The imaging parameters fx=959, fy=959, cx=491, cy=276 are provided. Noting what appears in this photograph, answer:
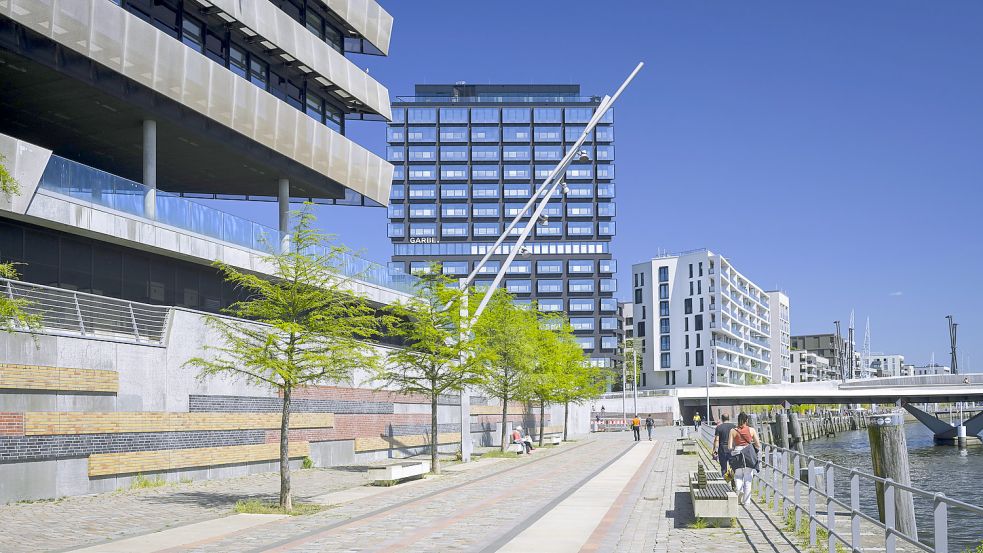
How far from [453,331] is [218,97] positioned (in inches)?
455

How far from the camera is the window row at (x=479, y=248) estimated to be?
448ft

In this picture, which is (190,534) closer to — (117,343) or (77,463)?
(77,463)

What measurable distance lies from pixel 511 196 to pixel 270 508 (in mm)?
120106

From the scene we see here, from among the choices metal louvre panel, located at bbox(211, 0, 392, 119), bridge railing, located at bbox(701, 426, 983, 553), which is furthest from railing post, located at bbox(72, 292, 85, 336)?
bridge railing, located at bbox(701, 426, 983, 553)

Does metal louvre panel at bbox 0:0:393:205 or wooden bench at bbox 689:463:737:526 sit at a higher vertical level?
metal louvre panel at bbox 0:0:393:205

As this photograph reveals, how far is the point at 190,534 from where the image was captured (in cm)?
1612

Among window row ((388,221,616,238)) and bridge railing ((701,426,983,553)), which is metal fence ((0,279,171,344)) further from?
window row ((388,221,616,238))

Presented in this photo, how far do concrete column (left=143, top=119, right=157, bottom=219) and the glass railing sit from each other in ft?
0.33

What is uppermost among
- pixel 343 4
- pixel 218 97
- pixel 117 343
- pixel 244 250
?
pixel 343 4

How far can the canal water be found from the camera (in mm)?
27062

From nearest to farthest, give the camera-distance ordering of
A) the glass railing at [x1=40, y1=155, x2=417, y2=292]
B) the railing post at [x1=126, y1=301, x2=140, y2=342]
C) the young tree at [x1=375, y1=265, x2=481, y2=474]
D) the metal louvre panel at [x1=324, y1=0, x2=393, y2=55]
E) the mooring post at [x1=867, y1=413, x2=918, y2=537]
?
the mooring post at [x1=867, y1=413, x2=918, y2=537], the railing post at [x1=126, y1=301, x2=140, y2=342], the glass railing at [x1=40, y1=155, x2=417, y2=292], the young tree at [x1=375, y1=265, x2=481, y2=474], the metal louvre panel at [x1=324, y1=0, x2=393, y2=55]

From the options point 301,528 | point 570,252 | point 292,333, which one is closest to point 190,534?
point 301,528

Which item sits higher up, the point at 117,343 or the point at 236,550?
the point at 117,343

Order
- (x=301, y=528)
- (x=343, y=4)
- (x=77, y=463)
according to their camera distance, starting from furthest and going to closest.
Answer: (x=343, y=4) → (x=77, y=463) → (x=301, y=528)
